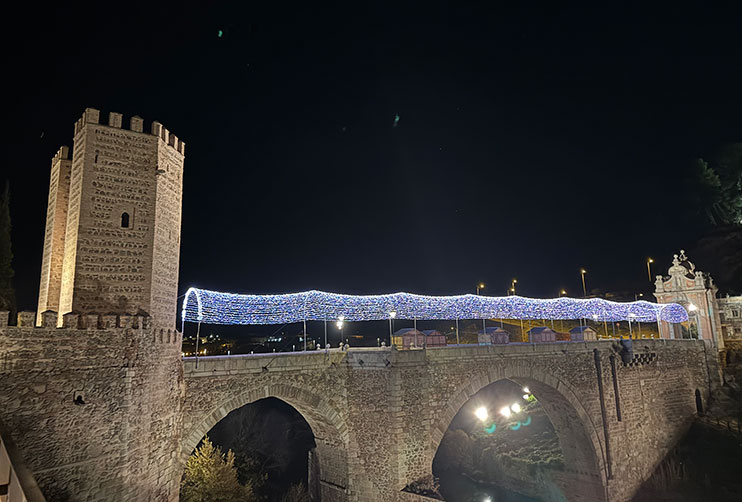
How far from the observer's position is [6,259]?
872 inches

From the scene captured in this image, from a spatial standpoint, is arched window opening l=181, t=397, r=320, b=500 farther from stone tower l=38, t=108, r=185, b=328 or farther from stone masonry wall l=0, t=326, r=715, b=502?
stone tower l=38, t=108, r=185, b=328

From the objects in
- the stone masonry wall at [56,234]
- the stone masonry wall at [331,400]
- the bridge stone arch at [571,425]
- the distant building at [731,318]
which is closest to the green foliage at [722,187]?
the distant building at [731,318]

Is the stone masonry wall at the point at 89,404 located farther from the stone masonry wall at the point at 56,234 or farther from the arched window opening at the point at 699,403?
the arched window opening at the point at 699,403

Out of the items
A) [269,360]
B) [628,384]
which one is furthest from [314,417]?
[628,384]

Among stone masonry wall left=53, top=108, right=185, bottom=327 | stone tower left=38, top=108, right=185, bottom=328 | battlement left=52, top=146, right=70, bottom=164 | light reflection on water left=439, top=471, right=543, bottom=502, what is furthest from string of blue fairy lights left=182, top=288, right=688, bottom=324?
light reflection on water left=439, top=471, right=543, bottom=502

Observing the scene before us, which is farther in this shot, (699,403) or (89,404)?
(699,403)

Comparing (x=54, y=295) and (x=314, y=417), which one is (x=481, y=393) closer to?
(x=314, y=417)

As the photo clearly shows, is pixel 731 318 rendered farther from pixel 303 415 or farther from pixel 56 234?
pixel 56 234

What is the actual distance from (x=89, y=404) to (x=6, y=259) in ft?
57.7

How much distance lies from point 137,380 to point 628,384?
84.2ft

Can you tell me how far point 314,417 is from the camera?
17.1m

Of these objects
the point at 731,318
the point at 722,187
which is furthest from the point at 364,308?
the point at 722,187

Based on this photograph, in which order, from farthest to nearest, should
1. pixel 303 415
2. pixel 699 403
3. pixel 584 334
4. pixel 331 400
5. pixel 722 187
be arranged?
pixel 722 187 → pixel 699 403 → pixel 584 334 → pixel 303 415 → pixel 331 400

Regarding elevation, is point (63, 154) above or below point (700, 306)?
above
